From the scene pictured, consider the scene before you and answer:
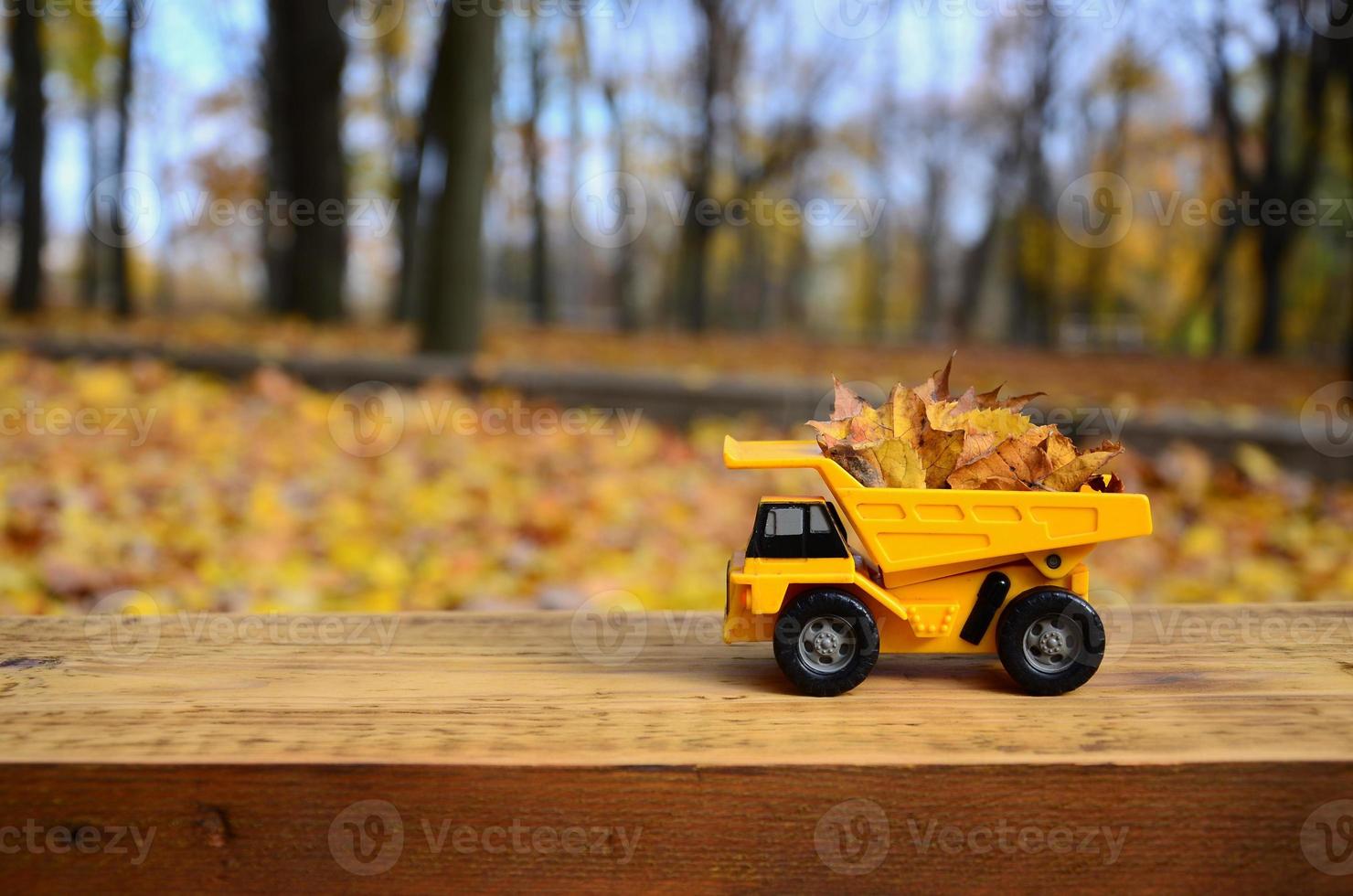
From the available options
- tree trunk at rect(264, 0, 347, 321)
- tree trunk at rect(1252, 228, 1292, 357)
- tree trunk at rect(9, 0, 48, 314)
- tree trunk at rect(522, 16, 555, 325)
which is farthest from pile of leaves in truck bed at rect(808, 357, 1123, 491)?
tree trunk at rect(522, 16, 555, 325)

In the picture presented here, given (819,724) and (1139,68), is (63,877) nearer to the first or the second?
(819,724)

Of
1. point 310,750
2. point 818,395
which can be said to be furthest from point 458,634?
point 818,395

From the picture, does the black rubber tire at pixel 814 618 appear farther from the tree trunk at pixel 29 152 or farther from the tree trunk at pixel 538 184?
the tree trunk at pixel 538 184

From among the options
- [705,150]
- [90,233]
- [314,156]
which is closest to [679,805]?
[314,156]

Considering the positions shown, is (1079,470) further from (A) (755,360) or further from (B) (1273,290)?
(B) (1273,290)

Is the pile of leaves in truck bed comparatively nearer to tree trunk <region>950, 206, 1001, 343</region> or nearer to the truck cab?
the truck cab

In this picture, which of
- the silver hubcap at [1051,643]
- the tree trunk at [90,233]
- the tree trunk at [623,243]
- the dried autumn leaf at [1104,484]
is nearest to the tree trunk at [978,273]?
the tree trunk at [623,243]
